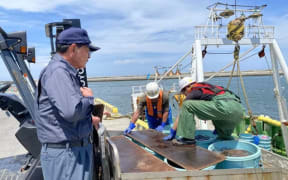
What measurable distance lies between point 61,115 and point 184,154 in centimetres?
187

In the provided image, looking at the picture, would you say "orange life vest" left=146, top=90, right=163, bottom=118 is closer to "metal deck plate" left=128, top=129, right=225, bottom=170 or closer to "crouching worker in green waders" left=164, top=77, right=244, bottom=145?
"metal deck plate" left=128, top=129, right=225, bottom=170

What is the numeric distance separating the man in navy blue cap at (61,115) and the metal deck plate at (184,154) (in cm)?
127

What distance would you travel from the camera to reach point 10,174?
331 cm

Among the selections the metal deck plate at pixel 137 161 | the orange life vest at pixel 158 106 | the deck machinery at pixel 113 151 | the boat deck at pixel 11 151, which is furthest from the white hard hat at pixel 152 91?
the boat deck at pixel 11 151

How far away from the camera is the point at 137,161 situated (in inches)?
110

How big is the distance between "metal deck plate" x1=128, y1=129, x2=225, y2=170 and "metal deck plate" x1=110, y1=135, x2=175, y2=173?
0.16 metres

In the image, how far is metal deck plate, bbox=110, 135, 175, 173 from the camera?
2.53m

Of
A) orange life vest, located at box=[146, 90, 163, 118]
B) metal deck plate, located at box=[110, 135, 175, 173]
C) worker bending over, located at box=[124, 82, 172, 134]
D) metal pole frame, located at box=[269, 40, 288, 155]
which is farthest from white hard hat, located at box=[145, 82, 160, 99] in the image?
metal pole frame, located at box=[269, 40, 288, 155]

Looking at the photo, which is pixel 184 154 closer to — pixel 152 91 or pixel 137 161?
pixel 137 161

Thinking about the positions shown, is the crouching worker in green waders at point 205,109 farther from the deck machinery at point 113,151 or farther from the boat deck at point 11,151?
the boat deck at point 11,151

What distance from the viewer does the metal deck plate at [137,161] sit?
8.30 feet

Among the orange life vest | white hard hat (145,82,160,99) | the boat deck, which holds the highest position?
white hard hat (145,82,160,99)

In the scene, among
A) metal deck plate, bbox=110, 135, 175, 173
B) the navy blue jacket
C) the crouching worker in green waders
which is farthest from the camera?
the crouching worker in green waders

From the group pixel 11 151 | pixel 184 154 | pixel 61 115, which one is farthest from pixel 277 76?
pixel 11 151
